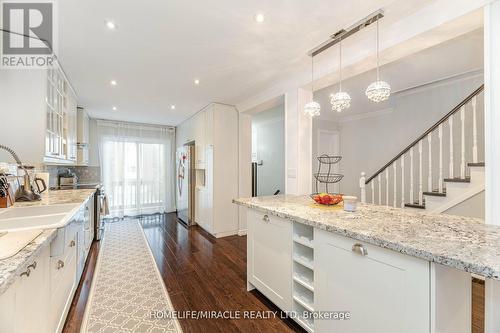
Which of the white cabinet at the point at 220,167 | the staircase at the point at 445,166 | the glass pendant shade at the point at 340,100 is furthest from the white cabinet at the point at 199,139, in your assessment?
the staircase at the point at 445,166

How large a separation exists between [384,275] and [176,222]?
182 inches

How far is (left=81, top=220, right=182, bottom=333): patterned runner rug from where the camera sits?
1.76 m

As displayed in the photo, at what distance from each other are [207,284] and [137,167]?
14.0 ft

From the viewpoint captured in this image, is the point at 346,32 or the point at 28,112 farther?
the point at 28,112

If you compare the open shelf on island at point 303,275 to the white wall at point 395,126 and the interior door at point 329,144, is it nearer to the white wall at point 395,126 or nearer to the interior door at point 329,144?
the white wall at point 395,126

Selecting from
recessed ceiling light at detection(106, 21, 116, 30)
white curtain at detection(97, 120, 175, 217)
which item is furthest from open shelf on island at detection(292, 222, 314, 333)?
white curtain at detection(97, 120, 175, 217)

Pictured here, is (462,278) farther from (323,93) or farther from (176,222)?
(176,222)

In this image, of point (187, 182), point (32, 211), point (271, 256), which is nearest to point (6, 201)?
point (32, 211)

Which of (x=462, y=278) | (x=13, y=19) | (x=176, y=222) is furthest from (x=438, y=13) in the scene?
(x=176, y=222)

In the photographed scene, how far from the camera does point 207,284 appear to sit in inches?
93.7

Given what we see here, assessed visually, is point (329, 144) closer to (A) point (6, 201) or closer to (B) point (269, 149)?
(B) point (269, 149)

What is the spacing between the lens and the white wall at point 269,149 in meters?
5.44

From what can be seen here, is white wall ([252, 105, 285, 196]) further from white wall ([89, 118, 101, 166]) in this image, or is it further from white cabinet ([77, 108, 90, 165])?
white wall ([89, 118, 101, 166])

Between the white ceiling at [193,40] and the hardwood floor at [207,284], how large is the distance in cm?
245
